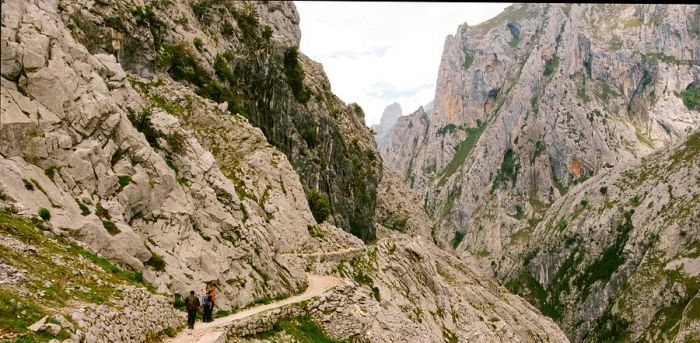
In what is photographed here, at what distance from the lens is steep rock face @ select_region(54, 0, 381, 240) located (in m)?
51.8

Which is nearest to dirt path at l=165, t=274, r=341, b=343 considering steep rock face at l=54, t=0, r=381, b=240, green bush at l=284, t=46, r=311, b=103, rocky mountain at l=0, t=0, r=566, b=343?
rocky mountain at l=0, t=0, r=566, b=343

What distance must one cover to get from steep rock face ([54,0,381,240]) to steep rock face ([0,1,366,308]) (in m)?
3.56

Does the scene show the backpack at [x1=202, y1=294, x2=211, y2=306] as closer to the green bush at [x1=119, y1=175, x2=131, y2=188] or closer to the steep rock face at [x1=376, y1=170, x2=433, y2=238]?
the green bush at [x1=119, y1=175, x2=131, y2=188]

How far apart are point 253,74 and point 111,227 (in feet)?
158

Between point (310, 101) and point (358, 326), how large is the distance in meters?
57.0

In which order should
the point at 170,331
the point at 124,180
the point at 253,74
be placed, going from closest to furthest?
the point at 170,331
the point at 124,180
the point at 253,74

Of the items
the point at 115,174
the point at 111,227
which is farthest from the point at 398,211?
the point at 111,227

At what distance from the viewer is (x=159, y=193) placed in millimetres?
33375

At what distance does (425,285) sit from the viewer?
59438mm

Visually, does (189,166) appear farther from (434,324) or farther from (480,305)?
(480,305)

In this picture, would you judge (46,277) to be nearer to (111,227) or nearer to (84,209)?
(84,209)

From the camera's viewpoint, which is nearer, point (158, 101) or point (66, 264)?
point (66, 264)

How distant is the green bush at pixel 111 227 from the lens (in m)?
27.2

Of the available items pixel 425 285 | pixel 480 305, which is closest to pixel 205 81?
pixel 425 285
